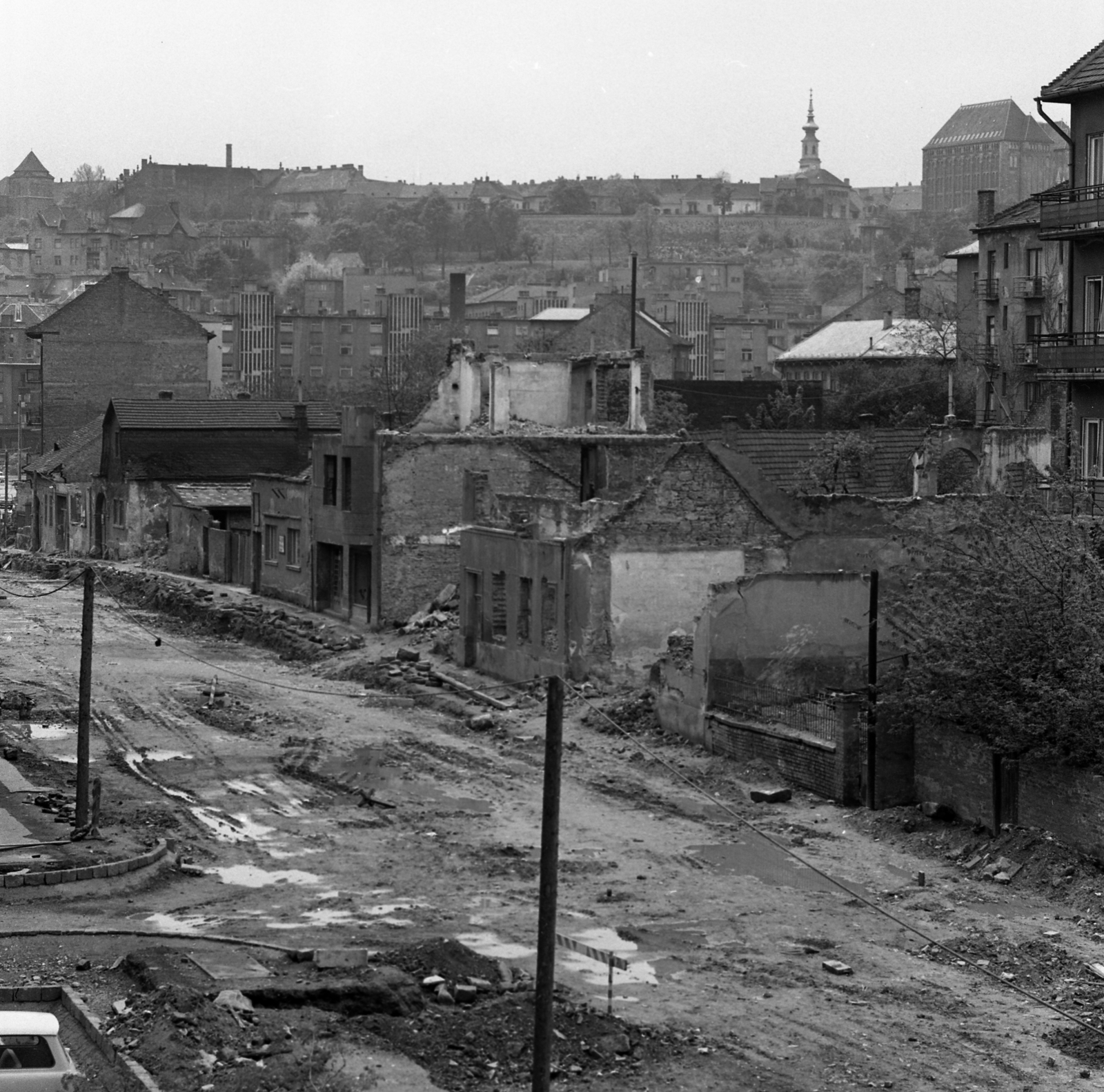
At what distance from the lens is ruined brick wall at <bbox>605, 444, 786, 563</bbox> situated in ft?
109

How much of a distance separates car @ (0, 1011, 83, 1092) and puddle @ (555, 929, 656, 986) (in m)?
5.31

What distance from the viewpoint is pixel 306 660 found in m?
40.2

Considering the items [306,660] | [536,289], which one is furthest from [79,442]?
[536,289]

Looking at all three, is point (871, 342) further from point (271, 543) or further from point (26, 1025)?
point (26, 1025)

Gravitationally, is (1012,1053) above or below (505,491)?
below

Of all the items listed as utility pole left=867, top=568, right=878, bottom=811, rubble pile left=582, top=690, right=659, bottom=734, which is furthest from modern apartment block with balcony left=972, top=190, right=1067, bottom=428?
utility pole left=867, top=568, right=878, bottom=811

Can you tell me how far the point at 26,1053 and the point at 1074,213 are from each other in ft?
87.0

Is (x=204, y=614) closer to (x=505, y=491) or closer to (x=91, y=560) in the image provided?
(x=505, y=491)

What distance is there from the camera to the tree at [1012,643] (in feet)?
70.6

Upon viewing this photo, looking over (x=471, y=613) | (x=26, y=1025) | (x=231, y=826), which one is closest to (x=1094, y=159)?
(x=471, y=613)

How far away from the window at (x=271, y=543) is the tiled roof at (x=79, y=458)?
55.9ft

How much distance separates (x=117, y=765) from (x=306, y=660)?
12179 millimetres

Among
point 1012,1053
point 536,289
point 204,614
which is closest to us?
point 1012,1053

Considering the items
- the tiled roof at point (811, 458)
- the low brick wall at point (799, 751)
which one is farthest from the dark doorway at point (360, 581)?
the low brick wall at point (799, 751)
